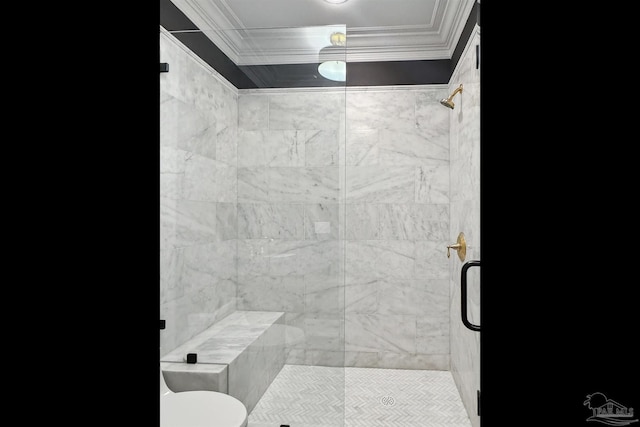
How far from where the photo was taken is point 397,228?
3121mm

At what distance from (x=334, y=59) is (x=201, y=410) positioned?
4.85 feet

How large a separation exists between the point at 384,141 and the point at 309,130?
51.9 inches

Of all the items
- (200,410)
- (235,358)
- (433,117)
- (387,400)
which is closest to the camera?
(200,410)

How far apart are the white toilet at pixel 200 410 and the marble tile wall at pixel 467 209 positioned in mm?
1117

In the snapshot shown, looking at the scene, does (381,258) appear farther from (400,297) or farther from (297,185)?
(297,185)

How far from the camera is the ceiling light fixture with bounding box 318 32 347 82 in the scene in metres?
1.90

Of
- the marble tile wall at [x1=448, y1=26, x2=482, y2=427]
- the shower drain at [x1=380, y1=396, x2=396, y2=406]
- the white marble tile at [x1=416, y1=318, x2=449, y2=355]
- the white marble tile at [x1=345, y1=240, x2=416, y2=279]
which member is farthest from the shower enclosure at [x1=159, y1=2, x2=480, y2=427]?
the white marble tile at [x1=416, y1=318, x2=449, y2=355]

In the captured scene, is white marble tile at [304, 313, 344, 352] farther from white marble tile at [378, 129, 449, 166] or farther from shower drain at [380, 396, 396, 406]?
white marble tile at [378, 129, 449, 166]

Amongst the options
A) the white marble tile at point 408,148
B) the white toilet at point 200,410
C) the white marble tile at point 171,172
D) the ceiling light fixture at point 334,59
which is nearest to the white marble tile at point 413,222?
the white marble tile at point 408,148

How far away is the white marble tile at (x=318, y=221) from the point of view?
1.91 m

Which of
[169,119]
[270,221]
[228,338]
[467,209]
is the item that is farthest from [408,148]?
[228,338]

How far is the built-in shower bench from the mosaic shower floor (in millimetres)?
66
